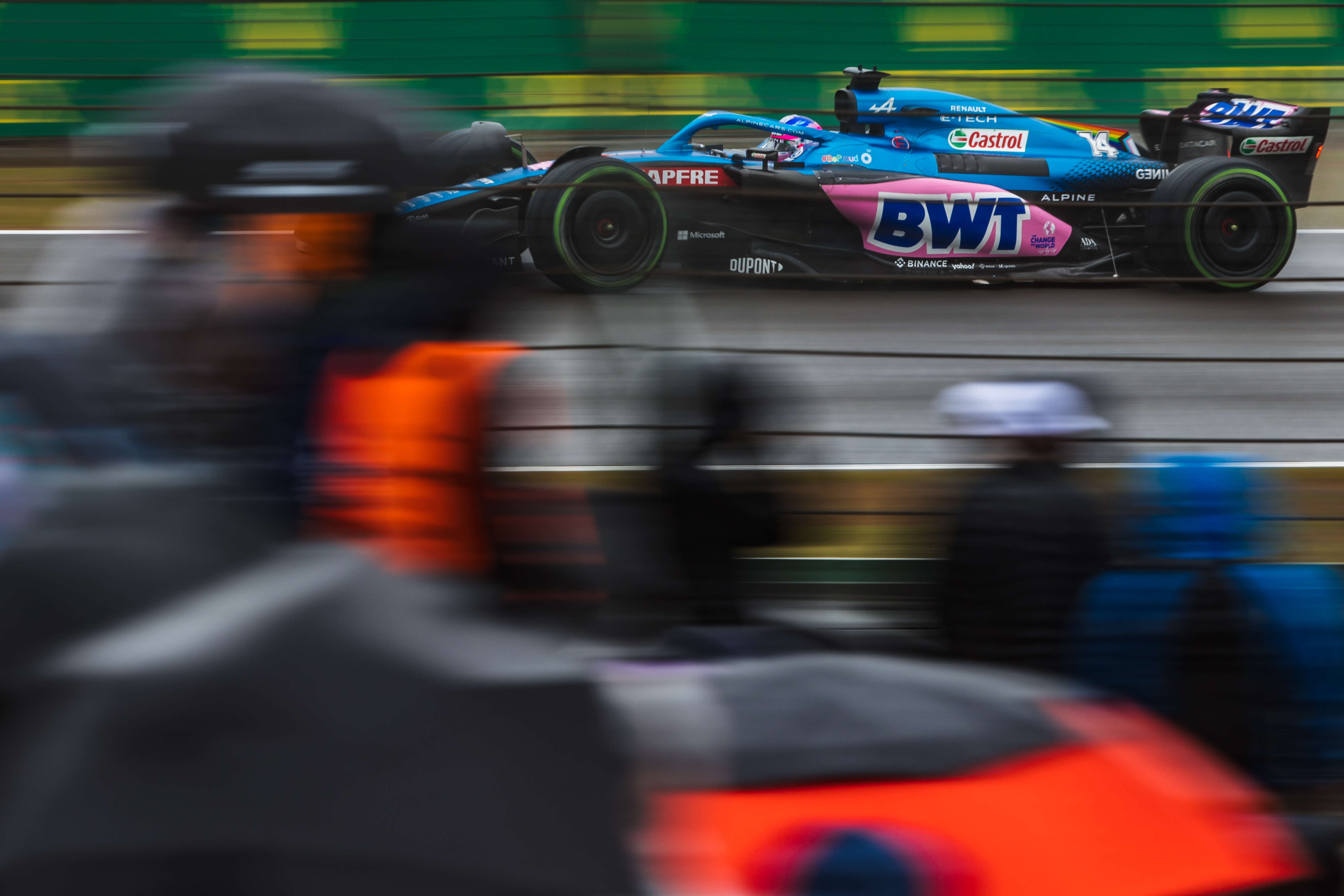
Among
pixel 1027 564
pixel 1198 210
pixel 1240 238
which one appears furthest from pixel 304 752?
pixel 1240 238

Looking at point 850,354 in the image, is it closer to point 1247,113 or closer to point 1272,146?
point 1247,113

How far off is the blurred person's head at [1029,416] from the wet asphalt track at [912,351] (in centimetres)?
24

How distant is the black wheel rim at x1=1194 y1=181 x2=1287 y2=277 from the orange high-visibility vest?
1945mm

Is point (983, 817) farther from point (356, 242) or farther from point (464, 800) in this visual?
point (356, 242)

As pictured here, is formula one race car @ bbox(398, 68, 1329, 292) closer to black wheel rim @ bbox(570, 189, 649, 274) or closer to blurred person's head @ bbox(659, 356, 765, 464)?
black wheel rim @ bbox(570, 189, 649, 274)

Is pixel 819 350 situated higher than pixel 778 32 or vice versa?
pixel 778 32

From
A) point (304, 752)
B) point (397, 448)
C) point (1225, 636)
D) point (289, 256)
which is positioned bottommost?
point (1225, 636)

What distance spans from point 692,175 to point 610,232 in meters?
3.11

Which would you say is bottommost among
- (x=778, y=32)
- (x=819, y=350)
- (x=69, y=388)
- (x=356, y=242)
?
(x=819, y=350)

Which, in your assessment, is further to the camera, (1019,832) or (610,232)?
(610,232)

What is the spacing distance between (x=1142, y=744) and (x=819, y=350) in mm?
1277

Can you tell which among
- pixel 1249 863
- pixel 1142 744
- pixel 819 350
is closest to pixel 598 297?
pixel 819 350

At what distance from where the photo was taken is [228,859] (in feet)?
2.34

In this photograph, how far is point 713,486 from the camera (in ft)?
8.01
